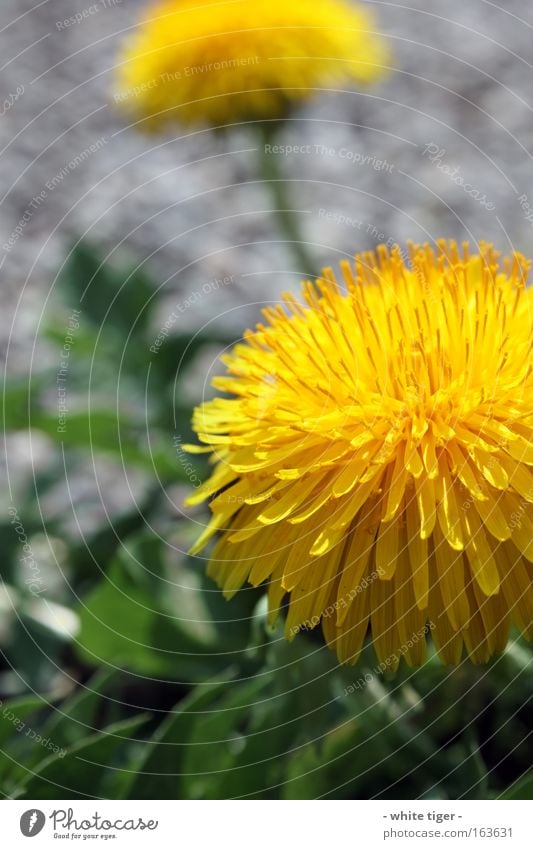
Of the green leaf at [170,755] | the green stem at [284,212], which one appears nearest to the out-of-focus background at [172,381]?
the green leaf at [170,755]

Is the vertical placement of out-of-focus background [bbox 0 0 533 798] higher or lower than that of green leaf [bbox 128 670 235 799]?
higher

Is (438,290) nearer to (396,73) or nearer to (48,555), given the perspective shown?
(48,555)
